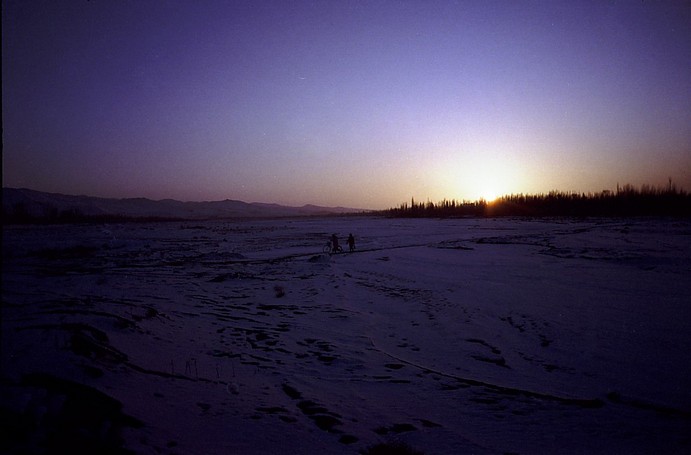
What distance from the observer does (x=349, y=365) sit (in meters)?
5.07

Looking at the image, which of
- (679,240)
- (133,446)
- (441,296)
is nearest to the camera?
(133,446)

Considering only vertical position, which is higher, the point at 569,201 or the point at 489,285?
the point at 569,201

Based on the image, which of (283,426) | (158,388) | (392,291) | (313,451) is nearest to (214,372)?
(158,388)

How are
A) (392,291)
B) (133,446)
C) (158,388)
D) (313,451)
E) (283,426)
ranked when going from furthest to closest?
(392,291) → (158,388) → (283,426) → (313,451) → (133,446)

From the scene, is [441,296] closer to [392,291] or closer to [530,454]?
[392,291]

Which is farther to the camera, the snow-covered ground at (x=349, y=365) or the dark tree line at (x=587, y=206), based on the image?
the dark tree line at (x=587, y=206)

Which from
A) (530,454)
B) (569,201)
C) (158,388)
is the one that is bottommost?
(530,454)

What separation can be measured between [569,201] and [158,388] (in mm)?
69064

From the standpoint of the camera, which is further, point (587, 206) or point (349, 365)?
point (587, 206)

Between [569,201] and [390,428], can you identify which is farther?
[569,201]

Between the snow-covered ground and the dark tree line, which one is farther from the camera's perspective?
the dark tree line

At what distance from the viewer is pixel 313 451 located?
3.14 metres

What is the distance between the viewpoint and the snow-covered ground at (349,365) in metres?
3.27

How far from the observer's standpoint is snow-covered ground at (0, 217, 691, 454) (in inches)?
129
